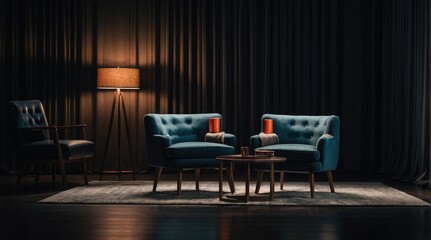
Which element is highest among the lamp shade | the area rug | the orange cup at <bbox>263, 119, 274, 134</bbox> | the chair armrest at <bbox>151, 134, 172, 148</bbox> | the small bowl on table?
the lamp shade

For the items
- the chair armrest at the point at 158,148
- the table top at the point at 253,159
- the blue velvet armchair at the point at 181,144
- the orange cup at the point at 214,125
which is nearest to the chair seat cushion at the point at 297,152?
the table top at the point at 253,159

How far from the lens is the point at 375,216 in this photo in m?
5.52

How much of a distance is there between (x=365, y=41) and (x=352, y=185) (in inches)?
88.2

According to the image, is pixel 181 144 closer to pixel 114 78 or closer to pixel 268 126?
pixel 268 126

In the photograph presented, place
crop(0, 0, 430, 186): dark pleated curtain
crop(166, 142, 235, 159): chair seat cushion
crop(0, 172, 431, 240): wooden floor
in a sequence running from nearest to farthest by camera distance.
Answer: crop(0, 172, 431, 240): wooden floor, crop(166, 142, 235, 159): chair seat cushion, crop(0, 0, 430, 186): dark pleated curtain

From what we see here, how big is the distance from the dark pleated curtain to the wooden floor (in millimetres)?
2697

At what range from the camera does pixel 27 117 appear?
7.80 meters

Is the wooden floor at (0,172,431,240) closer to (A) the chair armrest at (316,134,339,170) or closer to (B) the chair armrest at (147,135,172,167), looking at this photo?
(A) the chair armrest at (316,134,339,170)

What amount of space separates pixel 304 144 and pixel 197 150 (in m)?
1.13

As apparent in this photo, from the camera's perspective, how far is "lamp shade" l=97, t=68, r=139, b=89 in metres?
8.34

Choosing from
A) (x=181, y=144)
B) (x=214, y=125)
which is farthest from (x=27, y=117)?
(x=214, y=125)

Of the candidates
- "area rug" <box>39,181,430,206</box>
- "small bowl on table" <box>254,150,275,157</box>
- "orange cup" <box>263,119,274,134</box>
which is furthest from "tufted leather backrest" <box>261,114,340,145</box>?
"small bowl on table" <box>254,150,275,157</box>

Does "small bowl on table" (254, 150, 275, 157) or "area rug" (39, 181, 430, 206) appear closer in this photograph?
"area rug" (39, 181, 430, 206)

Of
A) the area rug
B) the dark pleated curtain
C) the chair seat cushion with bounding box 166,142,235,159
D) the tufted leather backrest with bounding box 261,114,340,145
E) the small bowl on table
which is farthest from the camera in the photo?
the dark pleated curtain
